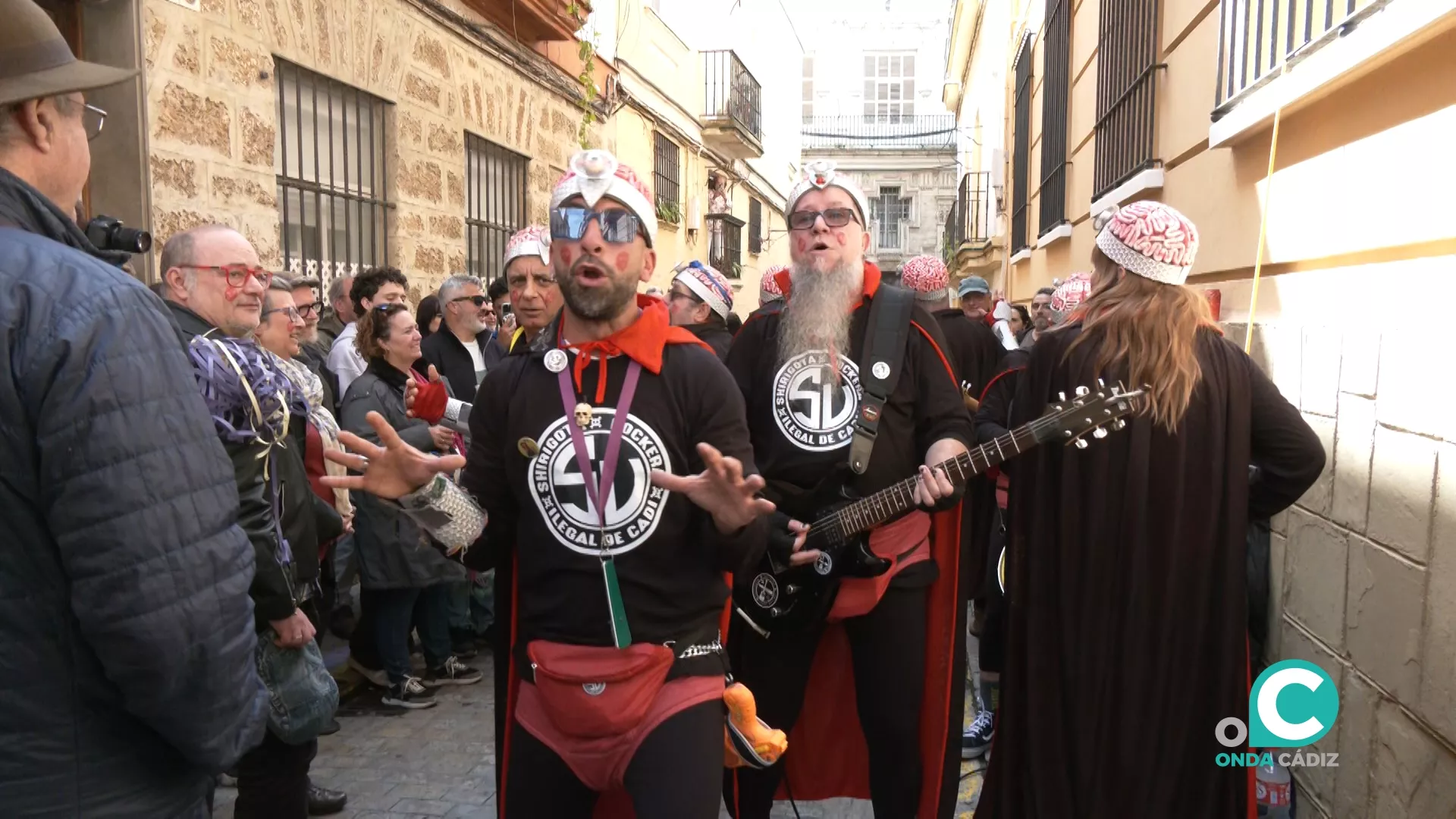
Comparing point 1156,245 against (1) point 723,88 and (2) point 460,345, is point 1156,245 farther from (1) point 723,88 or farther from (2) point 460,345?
(1) point 723,88

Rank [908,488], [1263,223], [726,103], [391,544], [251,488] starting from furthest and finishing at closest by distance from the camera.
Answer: [726,103] < [391,544] < [1263,223] < [908,488] < [251,488]

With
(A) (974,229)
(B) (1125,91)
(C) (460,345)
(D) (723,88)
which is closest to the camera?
(C) (460,345)

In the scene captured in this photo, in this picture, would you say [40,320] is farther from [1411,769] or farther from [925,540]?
[1411,769]

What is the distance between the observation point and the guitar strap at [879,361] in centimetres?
322

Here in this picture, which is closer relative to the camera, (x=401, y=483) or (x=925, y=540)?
(x=401, y=483)

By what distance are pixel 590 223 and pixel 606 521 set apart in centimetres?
70

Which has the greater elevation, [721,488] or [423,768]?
[721,488]

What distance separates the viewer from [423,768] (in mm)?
4445

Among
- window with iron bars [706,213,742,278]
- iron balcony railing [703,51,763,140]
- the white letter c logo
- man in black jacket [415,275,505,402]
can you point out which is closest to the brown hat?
the white letter c logo

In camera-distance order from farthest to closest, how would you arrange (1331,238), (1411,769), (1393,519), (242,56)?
(242,56) → (1331,238) → (1393,519) → (1411,769)

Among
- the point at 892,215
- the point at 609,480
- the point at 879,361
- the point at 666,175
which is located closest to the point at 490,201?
the point at 879,361

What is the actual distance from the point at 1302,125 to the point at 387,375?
4139 millimetres

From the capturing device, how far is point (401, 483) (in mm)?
2244

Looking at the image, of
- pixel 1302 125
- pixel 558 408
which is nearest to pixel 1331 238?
pixel 1302 125
